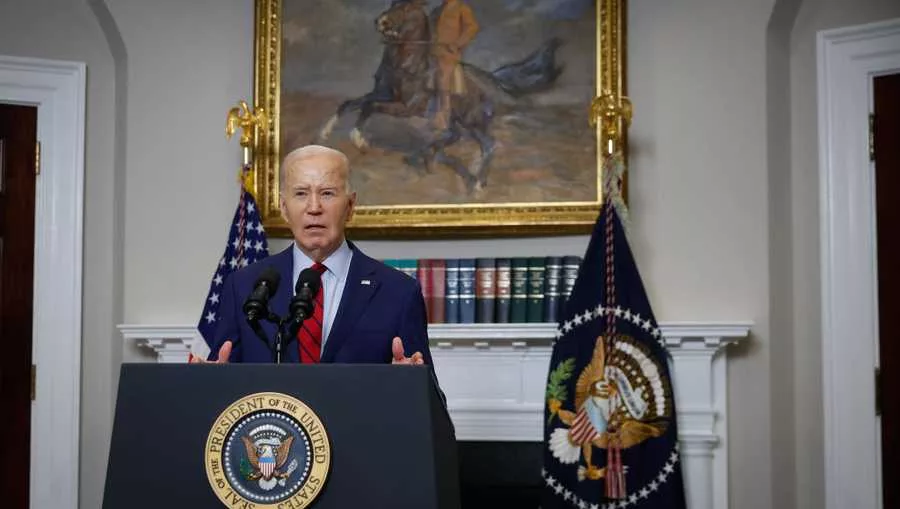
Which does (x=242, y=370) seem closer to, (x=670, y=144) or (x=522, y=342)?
(x=522, y=342)

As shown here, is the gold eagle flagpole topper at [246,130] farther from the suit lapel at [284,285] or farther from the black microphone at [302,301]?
the black microphone at [302,301]

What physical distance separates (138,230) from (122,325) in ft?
1.52

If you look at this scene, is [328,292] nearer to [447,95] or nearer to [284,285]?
[284,285]

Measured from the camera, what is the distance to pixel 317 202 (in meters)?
2.63

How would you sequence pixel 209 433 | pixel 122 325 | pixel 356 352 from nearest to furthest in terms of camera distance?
pixel 209 433 → pixel 356 352 → pixel 122 325

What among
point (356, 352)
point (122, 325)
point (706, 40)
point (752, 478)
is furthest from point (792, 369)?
point (122, 325)

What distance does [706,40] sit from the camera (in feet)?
14.3

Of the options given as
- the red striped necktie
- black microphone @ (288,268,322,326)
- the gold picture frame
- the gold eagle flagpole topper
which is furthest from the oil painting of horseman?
black microphone @ (288,268,322,326)

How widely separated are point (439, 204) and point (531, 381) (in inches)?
34.0

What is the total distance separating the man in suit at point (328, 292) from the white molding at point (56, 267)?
2.34m

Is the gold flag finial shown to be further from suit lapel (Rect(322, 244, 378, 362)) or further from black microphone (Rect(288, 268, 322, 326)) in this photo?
black microphone (Rect(288, 268, 322, 326))

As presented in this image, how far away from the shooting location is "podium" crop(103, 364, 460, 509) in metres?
1.79

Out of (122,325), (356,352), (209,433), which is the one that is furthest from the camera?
(122,325)

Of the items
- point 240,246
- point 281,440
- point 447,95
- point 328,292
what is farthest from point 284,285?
point 447,95
